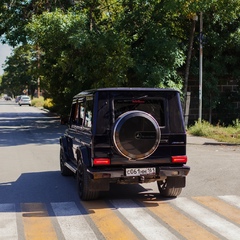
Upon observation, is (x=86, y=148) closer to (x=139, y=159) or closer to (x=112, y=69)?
(x=139, y=159)

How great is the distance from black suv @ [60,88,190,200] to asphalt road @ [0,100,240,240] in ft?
1.43

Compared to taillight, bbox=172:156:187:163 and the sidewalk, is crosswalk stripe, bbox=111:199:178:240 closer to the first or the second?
taillight, bbox=172:156:187:163

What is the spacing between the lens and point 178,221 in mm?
5727

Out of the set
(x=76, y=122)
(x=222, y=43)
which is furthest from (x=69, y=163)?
(x=222, y=43)

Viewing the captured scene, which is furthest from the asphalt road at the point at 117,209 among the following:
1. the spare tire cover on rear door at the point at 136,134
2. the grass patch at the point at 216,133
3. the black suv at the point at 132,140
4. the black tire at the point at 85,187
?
the grass patch at the point at 216,133

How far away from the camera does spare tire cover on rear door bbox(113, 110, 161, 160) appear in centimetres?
638

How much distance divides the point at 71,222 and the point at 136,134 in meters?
1.70

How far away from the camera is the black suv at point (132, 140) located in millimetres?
6418

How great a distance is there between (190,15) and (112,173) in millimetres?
14517

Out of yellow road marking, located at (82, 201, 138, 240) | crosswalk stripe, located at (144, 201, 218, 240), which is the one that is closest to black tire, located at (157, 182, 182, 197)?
crosswalk stripe, located at (144, 201, 218, 240)

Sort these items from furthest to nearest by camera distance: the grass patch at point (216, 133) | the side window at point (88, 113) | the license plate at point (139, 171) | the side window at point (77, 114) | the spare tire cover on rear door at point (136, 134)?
the grass patch at point (216, 133) < the side window at point (77, 114) < the side window at point (88, 113) < the license plate at point (139, 171) < the spare tire cover on rear door at point (136, 134)

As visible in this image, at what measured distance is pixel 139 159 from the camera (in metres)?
6.50

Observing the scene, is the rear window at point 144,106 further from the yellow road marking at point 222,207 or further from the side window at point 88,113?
the yellow road marking at point 222,207

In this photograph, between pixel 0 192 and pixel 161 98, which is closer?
pixel 161 98
